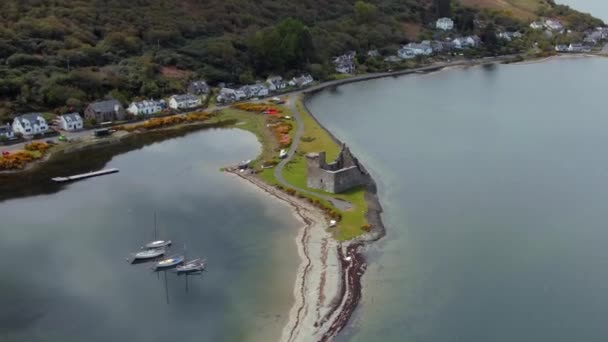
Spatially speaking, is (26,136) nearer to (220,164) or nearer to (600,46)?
(220,164)

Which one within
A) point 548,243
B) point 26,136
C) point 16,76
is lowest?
point 548,243

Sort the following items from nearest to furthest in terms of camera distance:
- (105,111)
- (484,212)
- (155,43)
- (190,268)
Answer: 1. (190,268)
2. (484,212)
3. (105,111)
4. (155,43)

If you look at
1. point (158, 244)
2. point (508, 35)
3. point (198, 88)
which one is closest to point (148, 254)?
point (158, 244)

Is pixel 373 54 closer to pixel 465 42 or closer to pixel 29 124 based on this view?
pixel 465 42

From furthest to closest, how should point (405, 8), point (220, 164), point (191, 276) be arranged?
1. point (405, 8)
2. point (220, 164)
3. point (191, 276)

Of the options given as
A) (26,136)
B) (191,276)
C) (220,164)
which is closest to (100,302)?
(191,276)

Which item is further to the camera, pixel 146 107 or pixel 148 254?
pixel 146 107

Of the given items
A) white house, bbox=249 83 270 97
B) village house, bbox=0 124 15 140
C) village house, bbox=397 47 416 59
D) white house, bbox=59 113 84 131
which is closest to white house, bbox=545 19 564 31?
village house, bbox=397 47 416 59

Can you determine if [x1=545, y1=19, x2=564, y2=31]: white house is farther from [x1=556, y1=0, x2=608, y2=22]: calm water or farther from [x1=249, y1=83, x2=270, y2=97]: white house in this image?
[x1=249, y1=83, x2=270, y2=97]: white house
